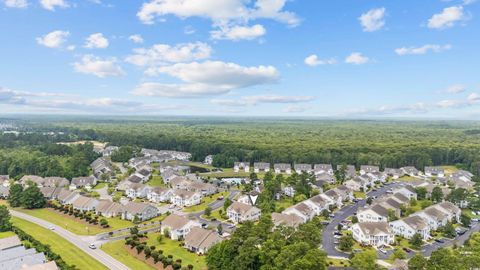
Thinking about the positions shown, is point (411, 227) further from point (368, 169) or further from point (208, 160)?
point (208, 160)

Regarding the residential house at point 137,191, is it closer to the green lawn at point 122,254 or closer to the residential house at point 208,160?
the green lawn at point 122,254

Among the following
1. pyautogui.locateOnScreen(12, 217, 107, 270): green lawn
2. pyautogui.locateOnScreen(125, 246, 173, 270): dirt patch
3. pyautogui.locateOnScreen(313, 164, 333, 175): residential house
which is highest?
pyautogui.locateOnScreen(313, 164, 333, 175): residential house

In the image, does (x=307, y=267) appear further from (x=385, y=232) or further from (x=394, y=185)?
(x=394, y=185)

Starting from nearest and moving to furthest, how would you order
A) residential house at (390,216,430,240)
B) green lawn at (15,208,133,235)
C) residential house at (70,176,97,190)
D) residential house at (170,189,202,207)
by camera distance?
1. residential house at (390,216,430,240)
2. green lawn at (15,208,133,235)
3. residential house at (170,189,202,207)
4. residential house at (70,176,97,190)

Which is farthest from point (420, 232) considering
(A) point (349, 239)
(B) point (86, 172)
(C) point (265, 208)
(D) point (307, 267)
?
(B) point (86, 172)

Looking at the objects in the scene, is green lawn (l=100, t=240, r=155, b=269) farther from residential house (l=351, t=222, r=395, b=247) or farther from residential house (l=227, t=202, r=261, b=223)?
residential house (l=351, t=222, r=395, b=247)

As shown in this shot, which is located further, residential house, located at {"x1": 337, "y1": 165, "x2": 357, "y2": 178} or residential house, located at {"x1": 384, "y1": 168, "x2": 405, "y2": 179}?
residential house, located at {"x1": 384, "y1": 168, "x2": 405, "y2": 179}

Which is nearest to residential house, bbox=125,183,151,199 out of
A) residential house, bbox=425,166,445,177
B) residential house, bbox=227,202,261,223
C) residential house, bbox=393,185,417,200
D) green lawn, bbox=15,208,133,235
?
green lawn, bbox=15,208,133,235

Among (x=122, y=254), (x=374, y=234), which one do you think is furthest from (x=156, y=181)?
(x=374, y=234)
